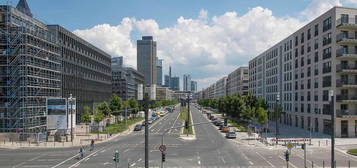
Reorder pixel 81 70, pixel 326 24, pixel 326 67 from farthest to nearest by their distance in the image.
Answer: pixel 81 70, pixel 326 24, pixel 326 67

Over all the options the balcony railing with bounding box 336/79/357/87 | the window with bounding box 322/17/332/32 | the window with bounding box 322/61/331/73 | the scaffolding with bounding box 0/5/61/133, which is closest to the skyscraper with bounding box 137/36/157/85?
the scaffolding with bounding box 0/5/61/133

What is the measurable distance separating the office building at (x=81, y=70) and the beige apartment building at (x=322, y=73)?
58.0 metres

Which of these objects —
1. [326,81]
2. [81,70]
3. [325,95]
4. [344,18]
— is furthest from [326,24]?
[81,70]

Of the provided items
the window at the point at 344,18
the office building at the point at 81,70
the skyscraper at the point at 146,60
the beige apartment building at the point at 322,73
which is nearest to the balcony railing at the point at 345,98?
the beige apartment building at the point at 322,73

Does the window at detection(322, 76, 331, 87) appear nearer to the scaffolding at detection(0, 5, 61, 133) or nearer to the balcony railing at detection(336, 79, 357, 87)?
the balcony railing at detection(336, 79, 357, 87)

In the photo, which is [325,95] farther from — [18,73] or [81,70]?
[81,70]

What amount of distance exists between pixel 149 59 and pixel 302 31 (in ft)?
177

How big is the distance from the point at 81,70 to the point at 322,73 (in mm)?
63412

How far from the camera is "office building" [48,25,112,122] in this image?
74838 millimetres

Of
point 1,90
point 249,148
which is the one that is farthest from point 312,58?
point 1,90

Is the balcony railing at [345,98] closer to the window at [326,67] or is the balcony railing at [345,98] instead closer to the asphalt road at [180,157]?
the window at [326,67]

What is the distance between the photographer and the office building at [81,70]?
246 feet

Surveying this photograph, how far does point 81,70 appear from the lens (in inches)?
3433

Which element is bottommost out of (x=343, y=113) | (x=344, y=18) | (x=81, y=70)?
(x=343, y=113)
